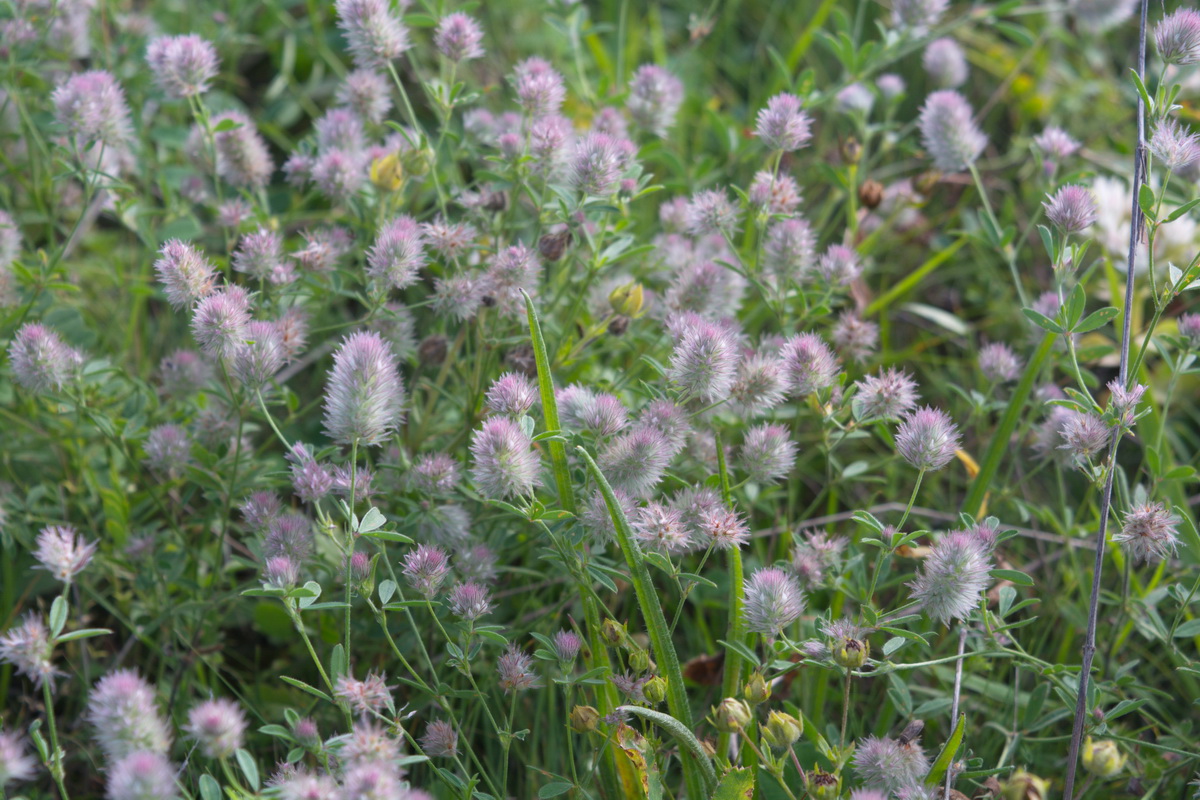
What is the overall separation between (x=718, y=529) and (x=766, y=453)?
24cm

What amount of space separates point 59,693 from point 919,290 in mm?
2763

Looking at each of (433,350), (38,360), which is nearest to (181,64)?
(38,360)

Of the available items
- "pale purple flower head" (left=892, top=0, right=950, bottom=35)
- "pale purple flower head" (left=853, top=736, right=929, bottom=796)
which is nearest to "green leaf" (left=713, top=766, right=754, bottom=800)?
"pale purple flower head" (left=853, top=736, right=929, bottom=796)

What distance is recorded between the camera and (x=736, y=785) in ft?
5.13

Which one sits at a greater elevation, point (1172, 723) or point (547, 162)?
→ point (547, 162)

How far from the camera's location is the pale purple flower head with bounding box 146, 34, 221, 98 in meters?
2.14

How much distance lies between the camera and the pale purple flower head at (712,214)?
2.09 m

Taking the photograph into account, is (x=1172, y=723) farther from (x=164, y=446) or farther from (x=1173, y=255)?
(x=164, y=446)

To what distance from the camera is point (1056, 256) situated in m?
1.79

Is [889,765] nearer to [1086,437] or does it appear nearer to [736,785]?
[736,785]

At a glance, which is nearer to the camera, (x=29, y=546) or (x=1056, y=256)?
(x=1056, y=256)

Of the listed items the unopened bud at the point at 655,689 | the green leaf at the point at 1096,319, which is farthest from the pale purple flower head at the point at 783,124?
the unopened bud at the point at 655,689

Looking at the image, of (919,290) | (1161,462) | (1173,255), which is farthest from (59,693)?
(1173,255)

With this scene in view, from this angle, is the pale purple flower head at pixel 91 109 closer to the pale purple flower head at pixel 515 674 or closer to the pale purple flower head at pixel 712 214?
the pale purple flower head at pixel 712 214
